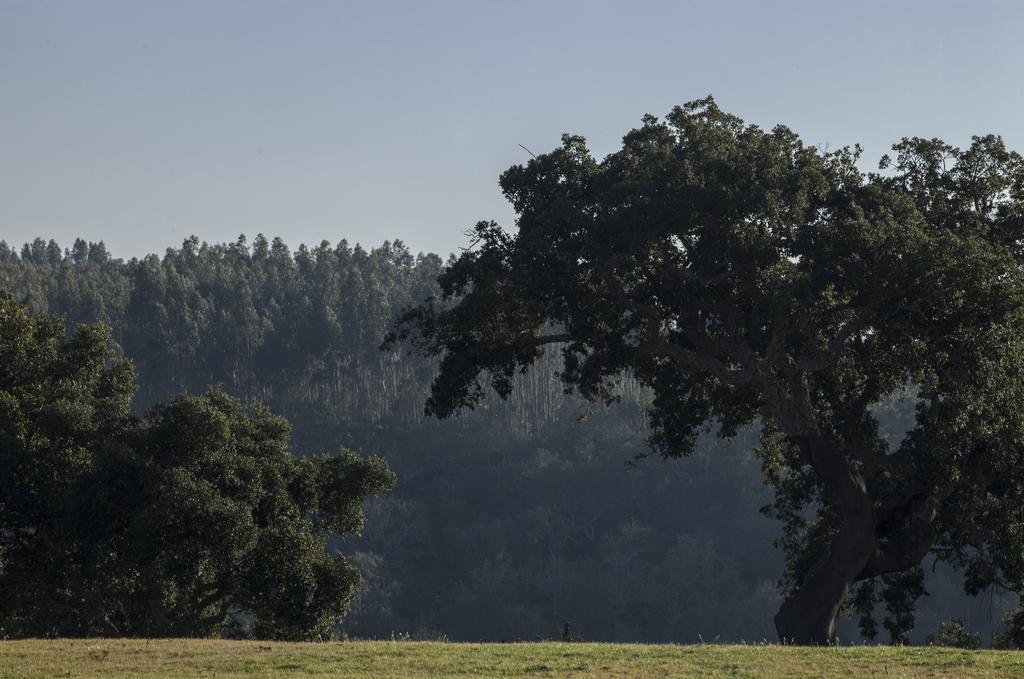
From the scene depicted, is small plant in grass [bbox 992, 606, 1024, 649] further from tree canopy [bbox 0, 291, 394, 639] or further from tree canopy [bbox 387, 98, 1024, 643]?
tree canopy [bbox 0, 291, 394, 639]

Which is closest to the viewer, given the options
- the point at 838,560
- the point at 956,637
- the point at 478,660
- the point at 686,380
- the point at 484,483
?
the point at 478,660

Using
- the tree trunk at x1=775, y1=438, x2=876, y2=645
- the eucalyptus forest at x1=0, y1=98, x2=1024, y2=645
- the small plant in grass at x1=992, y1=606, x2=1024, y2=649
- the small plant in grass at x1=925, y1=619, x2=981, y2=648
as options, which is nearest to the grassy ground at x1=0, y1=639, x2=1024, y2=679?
the eucalyptus forest at x1=0, y1=98, x2=1024, y2=645

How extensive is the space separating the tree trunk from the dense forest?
366 feet

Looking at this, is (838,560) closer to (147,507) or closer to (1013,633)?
(1013,633)

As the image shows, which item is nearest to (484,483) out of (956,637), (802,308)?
(956,637)

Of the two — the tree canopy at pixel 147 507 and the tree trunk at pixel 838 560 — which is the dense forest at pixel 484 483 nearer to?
the tree canopy at pixel 147 507

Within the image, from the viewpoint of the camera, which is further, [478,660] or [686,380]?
[686,380]

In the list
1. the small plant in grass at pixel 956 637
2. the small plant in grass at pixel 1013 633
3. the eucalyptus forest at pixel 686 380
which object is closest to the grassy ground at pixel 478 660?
the eucalyptus forest at pixel 686 380

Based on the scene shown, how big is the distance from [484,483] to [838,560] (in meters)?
148

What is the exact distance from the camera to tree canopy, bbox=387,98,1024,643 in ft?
105

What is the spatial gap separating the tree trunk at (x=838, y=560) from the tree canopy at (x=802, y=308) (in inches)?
2.1

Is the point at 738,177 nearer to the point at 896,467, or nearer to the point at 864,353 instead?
the point at 864,353

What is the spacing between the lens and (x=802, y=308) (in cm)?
3197

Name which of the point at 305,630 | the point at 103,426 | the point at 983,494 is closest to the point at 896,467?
the point at 983,494
